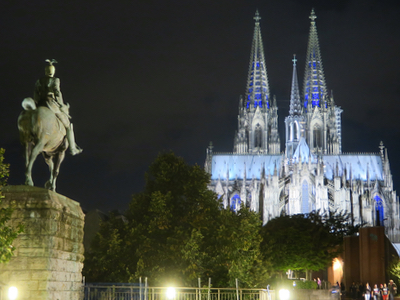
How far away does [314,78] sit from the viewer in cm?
10400

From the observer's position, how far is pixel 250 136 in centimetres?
9894

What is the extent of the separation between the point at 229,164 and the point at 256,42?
91.6ft

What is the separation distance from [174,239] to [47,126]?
12.9 meters

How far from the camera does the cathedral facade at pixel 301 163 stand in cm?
7906

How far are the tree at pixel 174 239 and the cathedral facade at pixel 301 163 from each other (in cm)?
4545

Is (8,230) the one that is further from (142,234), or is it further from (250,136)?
(250,136)

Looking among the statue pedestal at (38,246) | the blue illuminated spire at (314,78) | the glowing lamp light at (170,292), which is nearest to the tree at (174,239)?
the glowing lamp light at (170,292)

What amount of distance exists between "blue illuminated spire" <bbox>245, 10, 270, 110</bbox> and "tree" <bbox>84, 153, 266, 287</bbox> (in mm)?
77451

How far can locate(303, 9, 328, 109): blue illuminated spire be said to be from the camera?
102 m

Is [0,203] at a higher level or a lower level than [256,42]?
lower

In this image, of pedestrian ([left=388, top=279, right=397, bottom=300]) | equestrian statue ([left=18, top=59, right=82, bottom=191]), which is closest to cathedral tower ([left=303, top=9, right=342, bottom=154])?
pedestrian ([left=388, top=279, right=397, bottom=300])

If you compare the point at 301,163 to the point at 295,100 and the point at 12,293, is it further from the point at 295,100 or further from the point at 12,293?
the point at 12,293

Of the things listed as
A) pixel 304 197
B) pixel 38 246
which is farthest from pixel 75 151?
pixel 304 197

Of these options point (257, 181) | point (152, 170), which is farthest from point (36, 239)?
point (257, 181)
